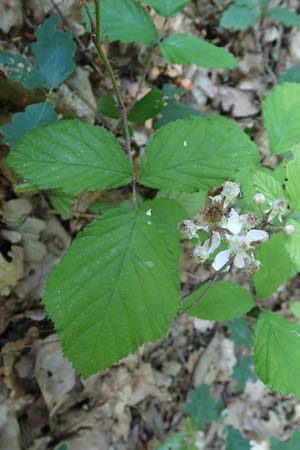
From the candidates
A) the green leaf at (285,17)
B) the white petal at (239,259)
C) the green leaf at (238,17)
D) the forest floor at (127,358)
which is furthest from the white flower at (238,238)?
the green leaf at (285,17)

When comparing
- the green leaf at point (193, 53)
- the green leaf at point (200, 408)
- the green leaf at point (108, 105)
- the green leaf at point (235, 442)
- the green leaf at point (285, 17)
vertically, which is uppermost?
the green leaf at point (193, 53)

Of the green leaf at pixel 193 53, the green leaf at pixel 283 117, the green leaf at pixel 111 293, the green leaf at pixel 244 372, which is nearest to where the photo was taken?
the green leaf at pixel 111 293

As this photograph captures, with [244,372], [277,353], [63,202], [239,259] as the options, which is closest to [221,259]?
[239,259]

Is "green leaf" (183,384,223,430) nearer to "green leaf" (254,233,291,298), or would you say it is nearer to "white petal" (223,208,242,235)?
"green leaf" (254,233,291,298)

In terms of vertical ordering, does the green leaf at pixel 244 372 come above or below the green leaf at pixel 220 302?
below

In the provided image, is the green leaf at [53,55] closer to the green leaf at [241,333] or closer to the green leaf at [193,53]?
the green leaf at [193,53]
